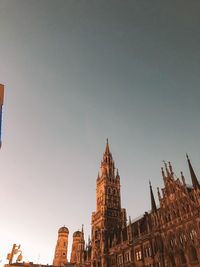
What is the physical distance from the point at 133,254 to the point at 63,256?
69888mm

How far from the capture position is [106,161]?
3150 inches

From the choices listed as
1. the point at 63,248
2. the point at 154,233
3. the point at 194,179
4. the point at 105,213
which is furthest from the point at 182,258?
the point at 63,248

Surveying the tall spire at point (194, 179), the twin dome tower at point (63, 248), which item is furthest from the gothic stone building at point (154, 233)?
the twin dome tower at point (63, 248)

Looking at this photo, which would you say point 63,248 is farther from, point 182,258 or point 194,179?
point 194,179

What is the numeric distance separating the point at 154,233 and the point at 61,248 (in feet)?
257

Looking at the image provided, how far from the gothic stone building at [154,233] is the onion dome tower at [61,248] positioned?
4364 cm

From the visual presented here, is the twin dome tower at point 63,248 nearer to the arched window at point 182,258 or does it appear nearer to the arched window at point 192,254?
the arched window at point 182,258

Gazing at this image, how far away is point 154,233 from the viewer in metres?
42.8

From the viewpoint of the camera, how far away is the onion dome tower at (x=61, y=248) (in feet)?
337

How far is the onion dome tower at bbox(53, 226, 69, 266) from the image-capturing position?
102738 millimetres

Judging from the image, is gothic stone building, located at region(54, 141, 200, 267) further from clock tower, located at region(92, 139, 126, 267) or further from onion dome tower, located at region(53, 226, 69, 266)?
onion dome tower, located at region(53, 226, 69, 266)

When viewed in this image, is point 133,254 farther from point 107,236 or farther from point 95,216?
point 95,216

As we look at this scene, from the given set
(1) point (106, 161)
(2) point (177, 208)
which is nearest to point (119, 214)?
(1) point (106, 161)

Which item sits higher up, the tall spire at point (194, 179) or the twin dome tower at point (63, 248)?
the twin dome tower at point (63, 248)
